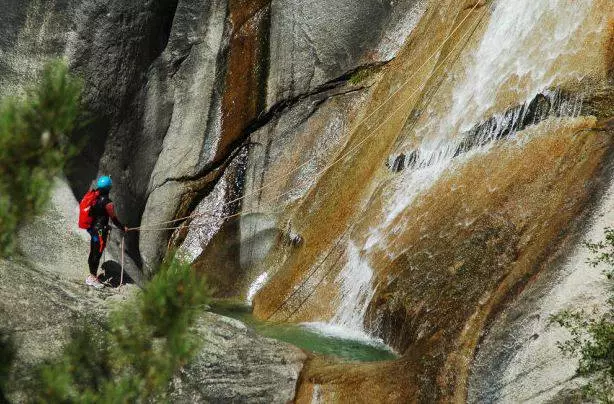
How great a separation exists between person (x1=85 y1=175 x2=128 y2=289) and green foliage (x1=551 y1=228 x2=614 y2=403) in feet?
16.3

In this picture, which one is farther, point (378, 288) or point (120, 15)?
point (120, 15)

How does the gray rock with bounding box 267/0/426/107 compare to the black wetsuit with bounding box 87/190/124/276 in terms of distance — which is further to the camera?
the gray rock with bounding box 267/0/426/107

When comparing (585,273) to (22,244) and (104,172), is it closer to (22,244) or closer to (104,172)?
(22,244)

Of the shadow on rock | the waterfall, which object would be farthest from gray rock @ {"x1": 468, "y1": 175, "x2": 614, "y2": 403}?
the shadow on rock

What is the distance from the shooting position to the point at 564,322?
7.38 metres

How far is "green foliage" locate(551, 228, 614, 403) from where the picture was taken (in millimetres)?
6961

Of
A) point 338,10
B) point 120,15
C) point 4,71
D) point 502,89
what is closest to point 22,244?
point 4,71

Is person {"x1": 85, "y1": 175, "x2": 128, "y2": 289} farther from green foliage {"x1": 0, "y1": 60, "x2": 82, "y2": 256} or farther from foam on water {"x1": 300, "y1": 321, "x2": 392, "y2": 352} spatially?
green foliage {"x1": 0, "y1": 60, "x2": 82, "y2": 256}

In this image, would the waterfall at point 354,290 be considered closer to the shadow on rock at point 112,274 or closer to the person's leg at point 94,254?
the shadow on rock at point 112,274

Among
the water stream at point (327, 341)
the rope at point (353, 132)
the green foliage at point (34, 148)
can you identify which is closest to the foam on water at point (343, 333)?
the water stream at point (327, 341)

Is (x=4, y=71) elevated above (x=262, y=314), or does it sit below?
above

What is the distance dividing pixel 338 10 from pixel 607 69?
20.0ft

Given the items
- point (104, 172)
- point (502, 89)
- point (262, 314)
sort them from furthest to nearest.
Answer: point (104, 172) < point (262, 314) < point (502, 89)

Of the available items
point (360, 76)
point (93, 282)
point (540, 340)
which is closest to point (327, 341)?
point (93, 282)
